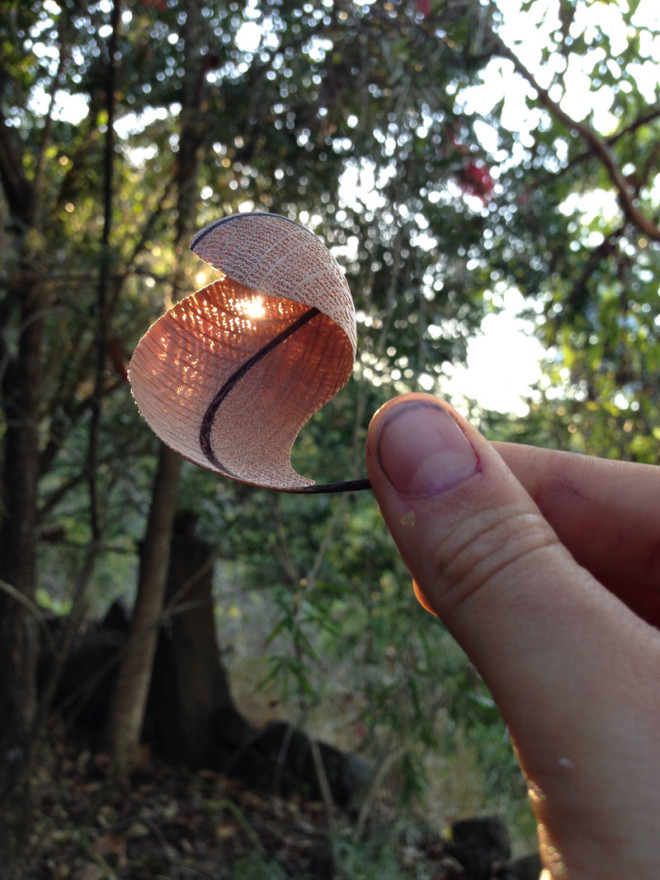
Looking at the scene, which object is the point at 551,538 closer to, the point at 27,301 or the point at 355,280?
the point at 355,280

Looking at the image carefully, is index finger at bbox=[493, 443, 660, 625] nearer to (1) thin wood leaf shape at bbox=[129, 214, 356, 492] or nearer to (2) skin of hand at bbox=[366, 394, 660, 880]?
(2) skin of hand at bbox=[366, 394, 660, 880]

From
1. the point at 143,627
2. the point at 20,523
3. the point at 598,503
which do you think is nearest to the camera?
the point at 598,503

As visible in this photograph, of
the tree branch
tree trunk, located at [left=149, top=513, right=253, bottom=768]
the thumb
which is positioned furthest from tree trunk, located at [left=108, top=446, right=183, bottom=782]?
the thumb

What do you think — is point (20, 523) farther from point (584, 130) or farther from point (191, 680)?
point (584, 130)

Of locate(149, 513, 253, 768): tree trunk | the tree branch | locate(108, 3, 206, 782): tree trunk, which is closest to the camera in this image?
the tree branch

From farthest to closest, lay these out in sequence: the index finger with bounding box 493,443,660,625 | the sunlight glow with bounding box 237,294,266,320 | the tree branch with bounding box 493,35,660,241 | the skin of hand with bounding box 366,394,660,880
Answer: the tree branch with bounding box 493,35,660,241 < the index finger with bounding box 493,443,660,625 < the sunlight glow with bounding box 237,294,266,320 < the skin of hand with bounding box 366,394,660,880

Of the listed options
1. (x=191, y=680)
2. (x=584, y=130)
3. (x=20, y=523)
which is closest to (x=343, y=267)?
(x=584, y=130)

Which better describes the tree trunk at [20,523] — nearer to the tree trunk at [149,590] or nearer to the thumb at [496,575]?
the tree trunk at [149,590]
